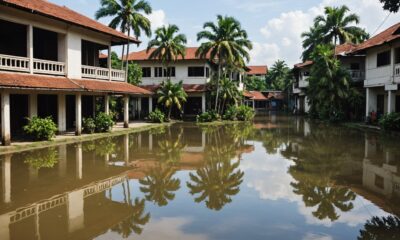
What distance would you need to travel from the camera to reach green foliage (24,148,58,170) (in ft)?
42.5

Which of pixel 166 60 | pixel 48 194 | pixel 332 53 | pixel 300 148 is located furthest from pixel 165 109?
pixel 48 194

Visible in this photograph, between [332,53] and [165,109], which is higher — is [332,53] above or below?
above

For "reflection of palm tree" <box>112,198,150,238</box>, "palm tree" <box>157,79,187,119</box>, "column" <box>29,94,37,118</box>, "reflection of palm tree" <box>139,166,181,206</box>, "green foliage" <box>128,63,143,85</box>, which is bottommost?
"reflection of palm tree" <box>112,198,150,238</box>

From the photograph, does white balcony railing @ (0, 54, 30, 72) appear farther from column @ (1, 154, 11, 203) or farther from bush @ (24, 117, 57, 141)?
column @ (1, 154, 11, 203)

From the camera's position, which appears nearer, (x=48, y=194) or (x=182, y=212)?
(x=182, y=212)

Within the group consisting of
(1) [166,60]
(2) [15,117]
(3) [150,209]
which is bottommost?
(3) [150,209]

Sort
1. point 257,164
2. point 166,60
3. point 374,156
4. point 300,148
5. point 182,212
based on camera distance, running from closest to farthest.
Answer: point 182,212
point 257,164
point 374,156
point 300,148
point 166,60

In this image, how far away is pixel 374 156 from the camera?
15117mm

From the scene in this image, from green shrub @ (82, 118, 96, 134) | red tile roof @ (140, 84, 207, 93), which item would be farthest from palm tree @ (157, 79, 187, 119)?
green shrub @ (82, 118, 96, 134)

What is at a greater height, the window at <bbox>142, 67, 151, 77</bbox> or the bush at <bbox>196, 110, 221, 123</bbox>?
the window at <bbox>142, 67, 151, 77</bbox>

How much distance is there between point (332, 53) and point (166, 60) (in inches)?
619

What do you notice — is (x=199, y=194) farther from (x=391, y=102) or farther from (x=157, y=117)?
(x=157, y=117)

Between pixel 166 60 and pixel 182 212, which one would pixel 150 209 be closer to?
pixel 182 212

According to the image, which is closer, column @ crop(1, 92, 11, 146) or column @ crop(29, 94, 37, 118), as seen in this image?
column @ crop(1, 92, 11, 146)
